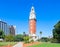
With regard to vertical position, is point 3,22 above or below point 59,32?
above

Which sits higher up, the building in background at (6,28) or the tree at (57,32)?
the building in background at (6,28)

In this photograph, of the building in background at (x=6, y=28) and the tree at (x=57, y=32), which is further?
the building in background at (x=6, y=28)

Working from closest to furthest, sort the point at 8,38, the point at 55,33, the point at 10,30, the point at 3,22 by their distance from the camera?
1. the point at 55,33
2. the point at 8,38
3. the point at 3,22
4. the point at 10,30

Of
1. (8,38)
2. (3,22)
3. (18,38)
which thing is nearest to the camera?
(8,38)

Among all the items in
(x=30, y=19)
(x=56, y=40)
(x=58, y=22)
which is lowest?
(x=56, y=40)

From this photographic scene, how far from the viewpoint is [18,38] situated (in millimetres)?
97812

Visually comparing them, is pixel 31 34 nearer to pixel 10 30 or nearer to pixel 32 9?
pixel 32 9

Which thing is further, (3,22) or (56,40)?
(3,22)

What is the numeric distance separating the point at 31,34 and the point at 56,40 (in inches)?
1833

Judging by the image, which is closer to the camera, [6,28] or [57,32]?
[57,32]

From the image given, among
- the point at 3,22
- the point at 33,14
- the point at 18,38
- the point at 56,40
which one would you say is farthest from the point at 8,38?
the point at 3,22

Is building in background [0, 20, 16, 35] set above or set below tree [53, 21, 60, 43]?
above

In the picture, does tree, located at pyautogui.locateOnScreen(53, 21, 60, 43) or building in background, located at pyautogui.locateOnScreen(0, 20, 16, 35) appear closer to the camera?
tree, located at pyautogui.locateOnScreen(53, 21, 60, 43)

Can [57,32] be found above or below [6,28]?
below
